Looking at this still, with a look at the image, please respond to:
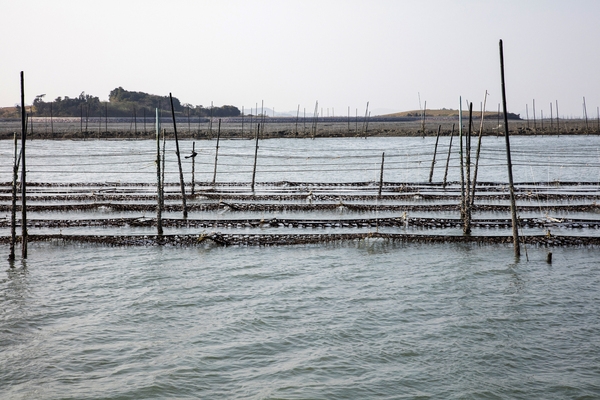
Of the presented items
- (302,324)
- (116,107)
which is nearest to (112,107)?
(116,107)

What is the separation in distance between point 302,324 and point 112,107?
127m

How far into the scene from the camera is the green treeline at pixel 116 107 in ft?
401

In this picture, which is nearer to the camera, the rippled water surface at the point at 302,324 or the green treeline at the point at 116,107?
the rippled water surface at the point at 302,324

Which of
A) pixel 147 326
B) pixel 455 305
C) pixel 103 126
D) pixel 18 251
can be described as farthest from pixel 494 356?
pixel 103 126

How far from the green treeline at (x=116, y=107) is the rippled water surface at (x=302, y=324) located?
99.2m

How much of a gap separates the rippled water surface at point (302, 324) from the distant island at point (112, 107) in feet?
332

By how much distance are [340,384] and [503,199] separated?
1901 centimetres

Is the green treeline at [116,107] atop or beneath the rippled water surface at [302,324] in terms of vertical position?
atop

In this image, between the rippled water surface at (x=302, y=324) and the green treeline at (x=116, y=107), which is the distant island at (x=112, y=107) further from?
the rippled water surface at (x=302, y=324)

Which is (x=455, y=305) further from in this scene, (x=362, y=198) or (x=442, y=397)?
(x=362, y=198)

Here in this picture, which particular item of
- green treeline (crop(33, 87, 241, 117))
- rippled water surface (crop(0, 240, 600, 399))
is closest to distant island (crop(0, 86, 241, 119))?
green treeline (crop(33, 87, 241, 117))

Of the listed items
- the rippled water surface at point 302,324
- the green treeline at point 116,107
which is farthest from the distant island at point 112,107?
the rippled water surface at point 302,324

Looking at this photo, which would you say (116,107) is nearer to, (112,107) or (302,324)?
(112,107)

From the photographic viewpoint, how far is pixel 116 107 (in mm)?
130250
